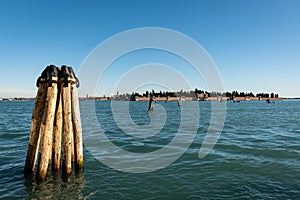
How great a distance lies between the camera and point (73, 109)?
8.66m

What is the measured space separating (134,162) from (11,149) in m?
8.43

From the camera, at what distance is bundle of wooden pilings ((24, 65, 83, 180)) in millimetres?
8169

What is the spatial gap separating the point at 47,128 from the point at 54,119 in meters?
0.70

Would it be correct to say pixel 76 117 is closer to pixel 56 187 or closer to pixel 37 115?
pixel 37 115

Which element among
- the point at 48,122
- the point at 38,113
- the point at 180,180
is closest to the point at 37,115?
the point at 38,113

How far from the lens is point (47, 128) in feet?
26.6

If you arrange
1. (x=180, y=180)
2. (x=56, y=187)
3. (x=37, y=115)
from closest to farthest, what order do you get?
(x=56, y=187) → (x=37, y=115) → (x=180, y=180)

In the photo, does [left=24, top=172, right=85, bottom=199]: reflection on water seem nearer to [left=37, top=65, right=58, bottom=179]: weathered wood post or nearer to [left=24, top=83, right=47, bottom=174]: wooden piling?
[left=37, top=65, right=58, bottom=179]: weathered wood post

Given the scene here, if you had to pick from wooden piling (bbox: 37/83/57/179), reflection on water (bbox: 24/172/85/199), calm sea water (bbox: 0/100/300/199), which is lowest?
calm sea water (bbox: 0/100/300/199)

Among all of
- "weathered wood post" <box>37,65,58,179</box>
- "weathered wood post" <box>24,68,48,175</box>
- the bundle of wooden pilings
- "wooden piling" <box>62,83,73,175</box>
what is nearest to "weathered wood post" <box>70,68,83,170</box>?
the bundle of wooden pilings

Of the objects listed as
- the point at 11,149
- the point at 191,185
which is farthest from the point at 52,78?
the point at 11,149

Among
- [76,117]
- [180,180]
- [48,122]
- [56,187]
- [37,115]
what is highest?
[37,115]

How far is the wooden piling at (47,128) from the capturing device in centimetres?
806

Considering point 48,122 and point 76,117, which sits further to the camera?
point 76,117
